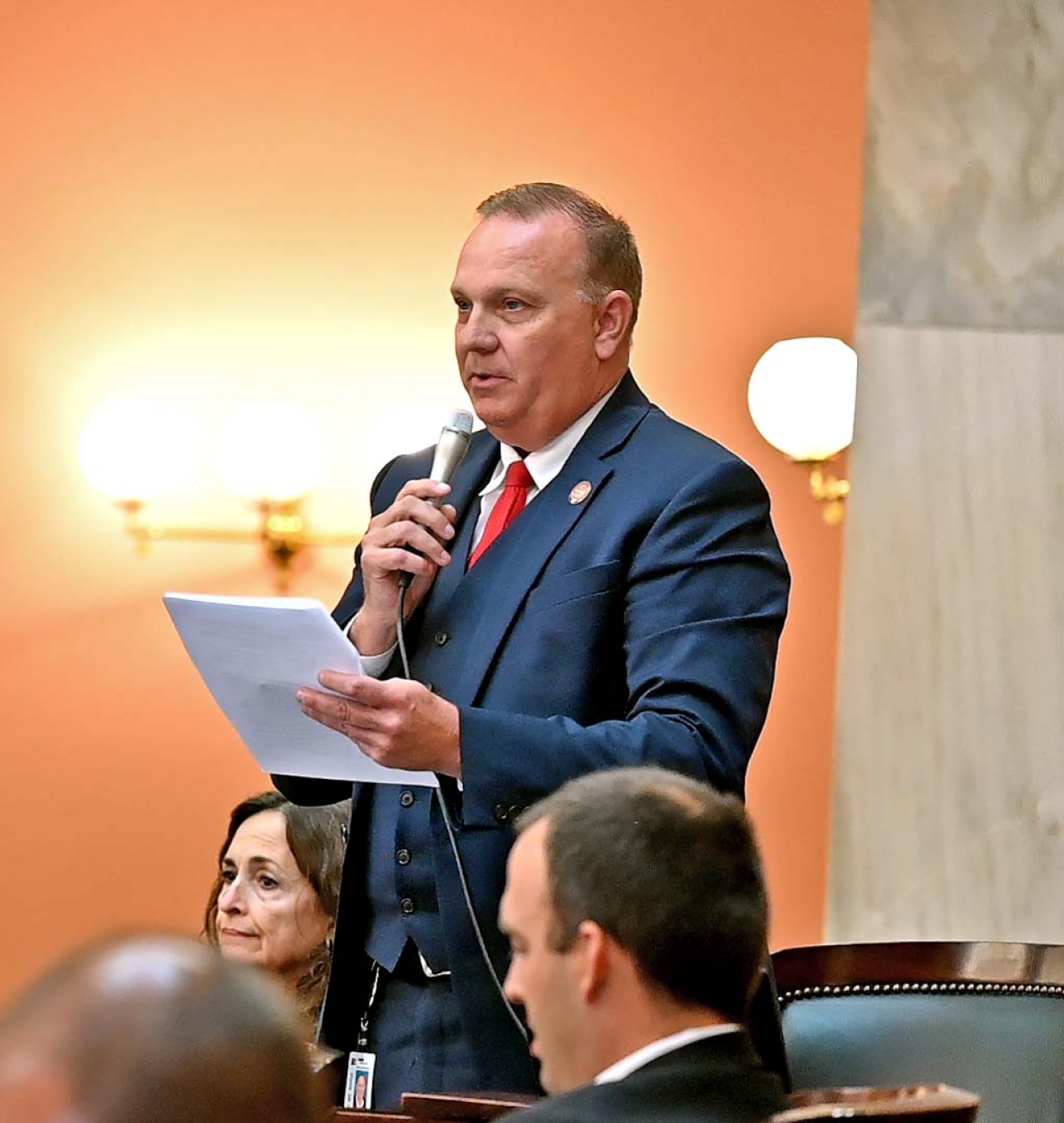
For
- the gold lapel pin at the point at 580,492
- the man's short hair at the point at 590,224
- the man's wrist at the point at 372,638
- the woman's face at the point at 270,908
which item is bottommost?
the woman's face at the point at 270,908

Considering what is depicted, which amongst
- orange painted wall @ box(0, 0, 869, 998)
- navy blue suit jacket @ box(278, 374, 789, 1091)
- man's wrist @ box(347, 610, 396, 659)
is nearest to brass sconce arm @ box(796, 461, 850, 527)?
orange painted wall @ box(0, 0, 869, 998)

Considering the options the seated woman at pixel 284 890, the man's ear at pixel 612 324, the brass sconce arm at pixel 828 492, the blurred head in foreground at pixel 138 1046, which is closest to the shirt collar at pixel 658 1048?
the blurred head in foreground at pixel 138 1046

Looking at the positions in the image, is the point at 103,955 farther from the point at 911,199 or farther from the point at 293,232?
the point at 293,232

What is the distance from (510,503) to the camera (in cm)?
226

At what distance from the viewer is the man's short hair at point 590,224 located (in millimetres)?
2282

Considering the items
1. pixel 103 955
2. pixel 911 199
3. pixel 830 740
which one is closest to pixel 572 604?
pixel 911 199

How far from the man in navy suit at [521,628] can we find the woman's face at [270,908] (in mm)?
957

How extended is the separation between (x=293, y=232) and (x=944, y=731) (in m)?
3.10

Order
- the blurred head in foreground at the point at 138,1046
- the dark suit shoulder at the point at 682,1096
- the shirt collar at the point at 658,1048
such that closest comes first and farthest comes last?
1. the blurred head in foreground at the point at 138,1046
2. the dark suit shoulder at the point at 682,1096
3. the shirt collar at the point at 658,1048

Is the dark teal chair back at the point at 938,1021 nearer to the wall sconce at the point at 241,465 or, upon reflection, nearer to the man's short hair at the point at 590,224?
the man's short hair at the point at 590,224

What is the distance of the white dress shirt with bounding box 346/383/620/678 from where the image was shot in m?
2.24

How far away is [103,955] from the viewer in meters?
0.77

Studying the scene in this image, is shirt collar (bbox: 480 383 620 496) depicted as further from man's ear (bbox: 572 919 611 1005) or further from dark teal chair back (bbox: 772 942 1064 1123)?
man's ear (bbox: 572 919 611 1005)

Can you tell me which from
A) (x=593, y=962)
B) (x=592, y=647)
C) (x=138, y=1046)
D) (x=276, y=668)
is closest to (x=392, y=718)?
(x=276, y=668)
